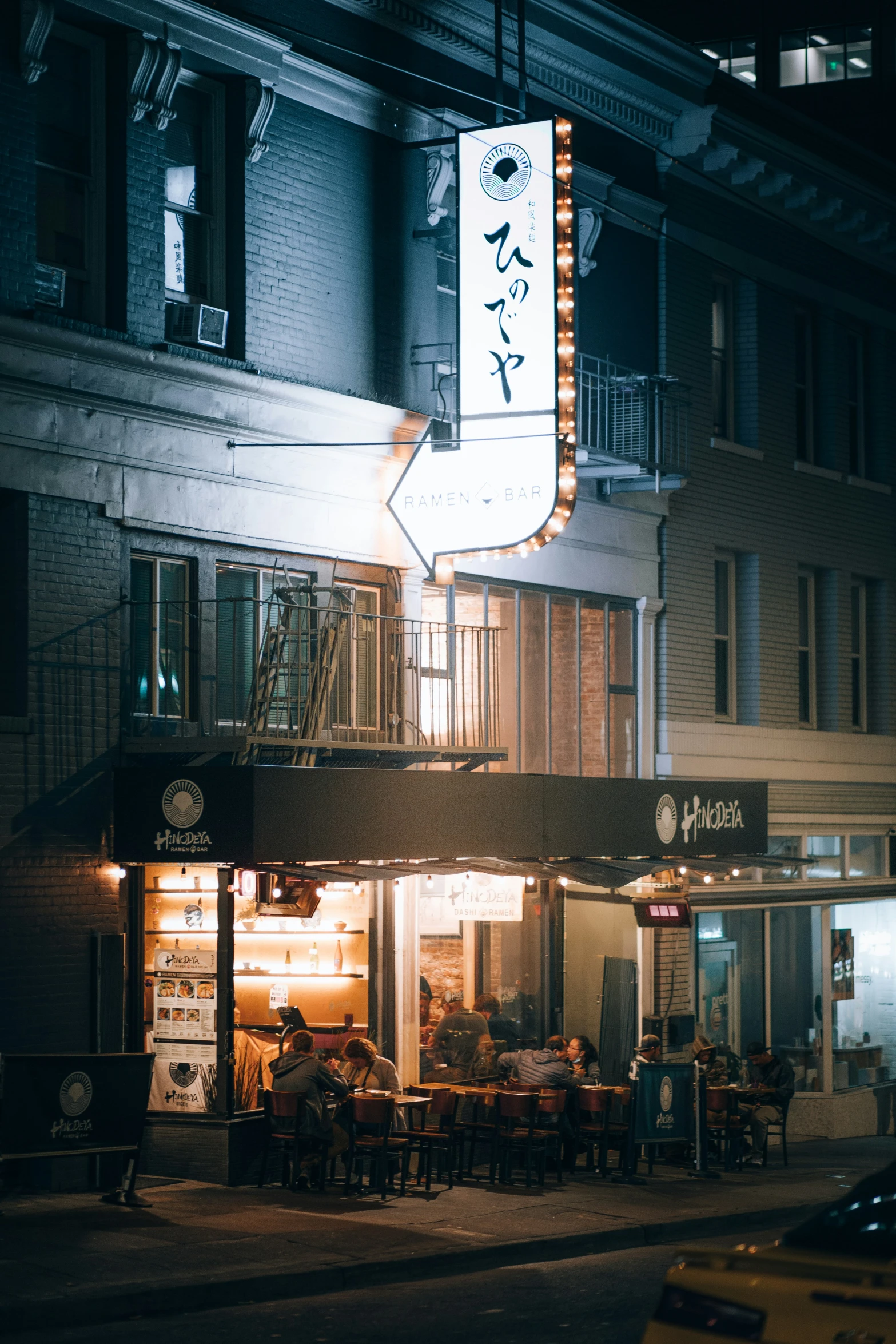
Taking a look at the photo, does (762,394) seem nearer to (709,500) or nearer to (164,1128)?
(709,500)

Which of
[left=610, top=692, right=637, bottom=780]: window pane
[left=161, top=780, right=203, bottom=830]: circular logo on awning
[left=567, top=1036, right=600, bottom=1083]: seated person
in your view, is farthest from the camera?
[left=610, top=692, right=637, bottom=780]: window pane

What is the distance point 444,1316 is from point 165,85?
1049 cm

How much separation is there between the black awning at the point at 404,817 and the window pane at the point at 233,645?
158 centimetres

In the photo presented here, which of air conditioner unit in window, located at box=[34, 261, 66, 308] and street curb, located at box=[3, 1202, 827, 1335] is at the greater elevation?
air conditioner unit in window, located at box=[34, 261, 66, 308]

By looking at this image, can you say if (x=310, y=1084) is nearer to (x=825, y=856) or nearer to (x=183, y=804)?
(x=183, y=804)

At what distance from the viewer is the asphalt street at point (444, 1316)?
10141 mm

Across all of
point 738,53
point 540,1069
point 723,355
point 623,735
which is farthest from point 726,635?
point 738,53

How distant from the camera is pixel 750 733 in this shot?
75.2 feet

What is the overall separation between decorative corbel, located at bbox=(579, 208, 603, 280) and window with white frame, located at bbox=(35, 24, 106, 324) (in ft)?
22.2

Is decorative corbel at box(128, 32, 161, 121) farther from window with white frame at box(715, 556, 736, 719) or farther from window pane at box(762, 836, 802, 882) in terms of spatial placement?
window pane at box(762, 836, 802, 882)

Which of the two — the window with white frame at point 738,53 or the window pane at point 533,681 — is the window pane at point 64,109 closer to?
the window pane at point 533,681

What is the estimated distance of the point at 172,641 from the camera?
51.2 ft

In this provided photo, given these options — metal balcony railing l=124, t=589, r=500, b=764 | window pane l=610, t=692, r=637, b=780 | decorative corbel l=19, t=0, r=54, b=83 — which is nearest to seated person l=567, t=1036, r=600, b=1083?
metal balcony railing l=124, t=589, r=500, b=764

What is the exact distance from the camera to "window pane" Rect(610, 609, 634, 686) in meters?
21.1
